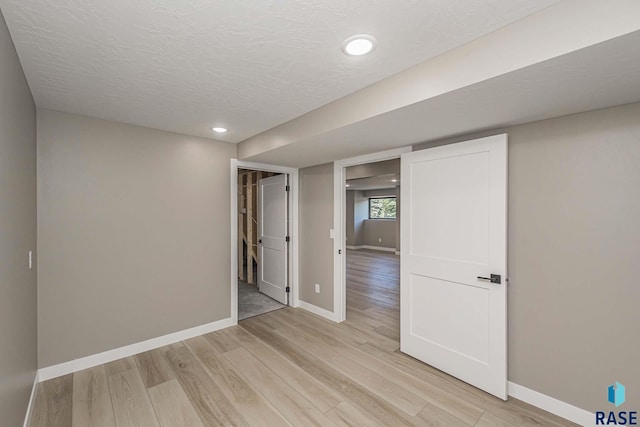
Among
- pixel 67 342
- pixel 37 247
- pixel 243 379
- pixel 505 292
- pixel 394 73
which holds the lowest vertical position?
pixel 243 379

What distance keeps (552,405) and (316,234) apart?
286 cm

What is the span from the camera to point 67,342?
8.05 feet

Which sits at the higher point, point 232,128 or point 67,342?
point 232,128

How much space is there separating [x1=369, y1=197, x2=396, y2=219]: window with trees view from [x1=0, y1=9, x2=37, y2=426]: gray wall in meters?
9.62

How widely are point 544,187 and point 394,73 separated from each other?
4.59 feet

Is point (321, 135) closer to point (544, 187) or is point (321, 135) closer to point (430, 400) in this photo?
point (544, 187)

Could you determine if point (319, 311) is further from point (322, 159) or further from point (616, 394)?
point (616, 394)

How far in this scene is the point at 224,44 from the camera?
145 centimetres

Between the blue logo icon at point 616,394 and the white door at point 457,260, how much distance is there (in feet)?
1.86

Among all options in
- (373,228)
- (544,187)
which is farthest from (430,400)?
(373,228)

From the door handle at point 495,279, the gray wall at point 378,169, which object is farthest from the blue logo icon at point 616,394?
the gray wall at point 378,169

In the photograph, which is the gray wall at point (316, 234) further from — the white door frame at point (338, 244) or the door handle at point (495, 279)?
the door handle at point (495, 279)

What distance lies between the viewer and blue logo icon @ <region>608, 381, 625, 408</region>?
170cm

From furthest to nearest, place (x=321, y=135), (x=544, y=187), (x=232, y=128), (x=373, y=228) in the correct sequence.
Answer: (x=373, y=228)
(x=232, y=128)
(x=321, y=135)
(x=544, y=187)
